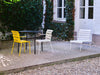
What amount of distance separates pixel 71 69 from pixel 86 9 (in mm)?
5267

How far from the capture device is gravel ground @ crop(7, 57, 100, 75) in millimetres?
6077

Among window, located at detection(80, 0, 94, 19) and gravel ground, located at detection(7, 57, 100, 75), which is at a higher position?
window, located at detection(80, 0, 94, 19)

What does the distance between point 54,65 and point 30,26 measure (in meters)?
6.24

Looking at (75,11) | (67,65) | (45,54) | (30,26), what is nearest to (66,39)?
(75,11)

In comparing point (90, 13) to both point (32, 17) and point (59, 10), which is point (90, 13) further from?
point (32, 17)

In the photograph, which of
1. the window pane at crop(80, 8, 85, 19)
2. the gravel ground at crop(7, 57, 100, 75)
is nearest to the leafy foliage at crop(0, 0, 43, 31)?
the window pane at crop(80, 8, 85, 19)

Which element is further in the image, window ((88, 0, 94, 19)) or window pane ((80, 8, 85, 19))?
window pane ((80, 8, 85, 19))

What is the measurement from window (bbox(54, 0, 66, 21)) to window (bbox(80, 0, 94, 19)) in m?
1.46

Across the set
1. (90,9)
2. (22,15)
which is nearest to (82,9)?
(90,9)

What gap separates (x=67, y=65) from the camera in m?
6.96

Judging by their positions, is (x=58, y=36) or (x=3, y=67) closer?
(x=3, y=67)

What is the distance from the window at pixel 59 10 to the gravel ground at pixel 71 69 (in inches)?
224

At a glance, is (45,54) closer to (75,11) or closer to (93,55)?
(93,55)

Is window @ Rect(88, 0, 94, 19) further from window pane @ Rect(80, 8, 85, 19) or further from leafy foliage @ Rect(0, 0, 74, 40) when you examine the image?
leafy foliage @ Rect(0, 0, 74, 40)
